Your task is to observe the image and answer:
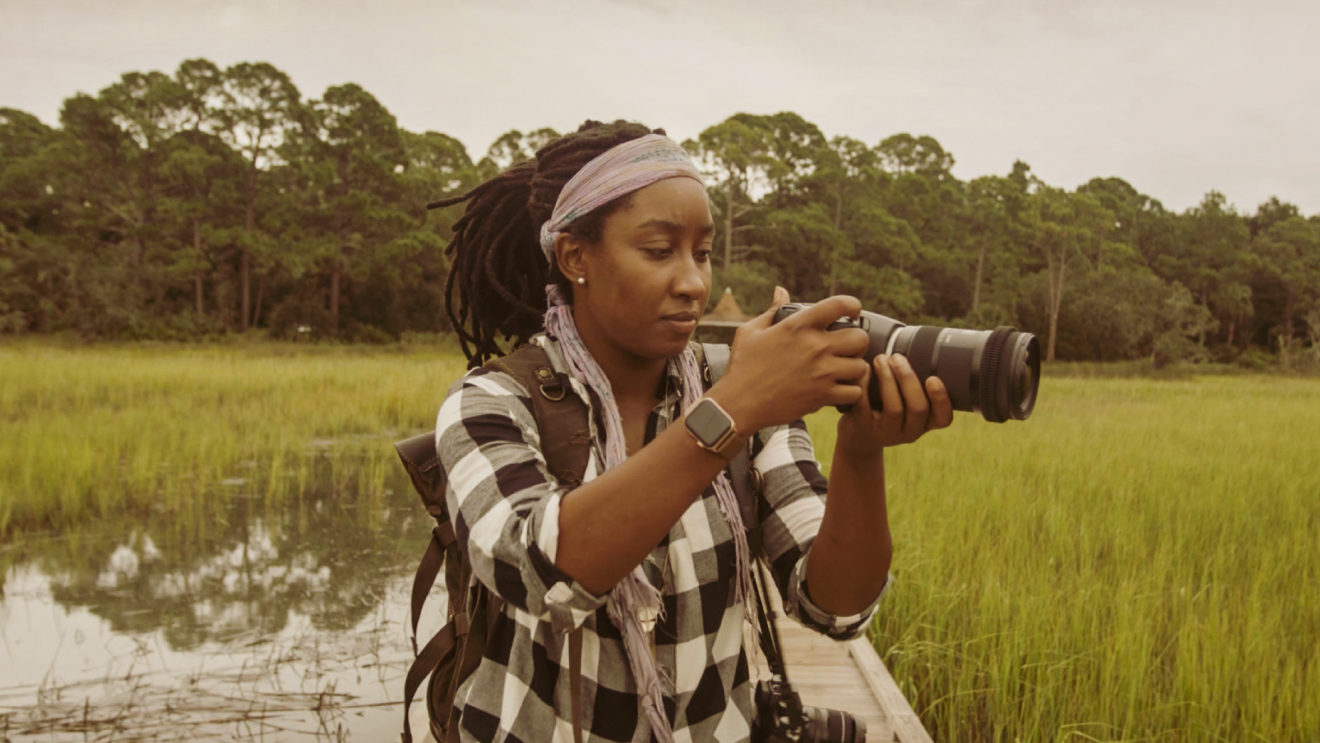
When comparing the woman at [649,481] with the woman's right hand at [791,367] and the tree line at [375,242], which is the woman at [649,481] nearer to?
the woman's right hand at [791,367]

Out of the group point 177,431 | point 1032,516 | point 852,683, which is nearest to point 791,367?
point 852,683

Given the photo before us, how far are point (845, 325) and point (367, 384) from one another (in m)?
10.6

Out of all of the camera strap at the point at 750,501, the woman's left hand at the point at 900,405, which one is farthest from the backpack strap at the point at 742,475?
the woman's left hand at the point at 900,405

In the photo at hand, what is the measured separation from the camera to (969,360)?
0.95m

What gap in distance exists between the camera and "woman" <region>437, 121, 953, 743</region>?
852mm

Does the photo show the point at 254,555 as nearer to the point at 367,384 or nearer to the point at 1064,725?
the point at 1064,725

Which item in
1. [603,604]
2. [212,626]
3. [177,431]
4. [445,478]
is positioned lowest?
[212,626]

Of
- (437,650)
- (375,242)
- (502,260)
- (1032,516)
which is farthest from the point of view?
(375,242)

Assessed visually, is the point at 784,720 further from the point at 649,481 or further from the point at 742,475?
the point at 649,481

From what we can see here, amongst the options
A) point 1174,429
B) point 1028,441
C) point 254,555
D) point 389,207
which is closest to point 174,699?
point 254,555

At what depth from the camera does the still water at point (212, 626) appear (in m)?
2.73

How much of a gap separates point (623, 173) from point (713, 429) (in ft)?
1.28

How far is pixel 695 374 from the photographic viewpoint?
1.17m

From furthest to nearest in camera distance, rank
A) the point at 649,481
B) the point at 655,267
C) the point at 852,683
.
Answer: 1. the point at 852,683
2. the point at 655,267
3. the point at 649,481
